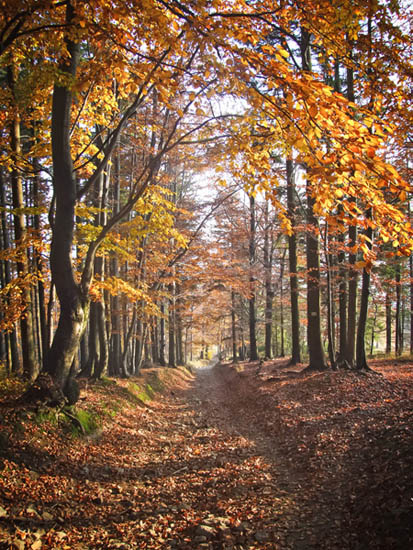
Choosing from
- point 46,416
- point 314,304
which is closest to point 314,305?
point 314,304

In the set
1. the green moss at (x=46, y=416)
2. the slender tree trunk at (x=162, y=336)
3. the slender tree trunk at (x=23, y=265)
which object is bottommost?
the slender tree trunk at (x=162, y=336)

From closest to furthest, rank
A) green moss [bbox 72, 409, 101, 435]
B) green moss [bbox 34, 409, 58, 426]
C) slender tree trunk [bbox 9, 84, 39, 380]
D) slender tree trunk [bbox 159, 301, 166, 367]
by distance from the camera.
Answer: green moss [bbox 34, 409, 58, 426]
green moss [bbox 72, 409, 101, 435]
slender tree trunk [bbox 9, 84, 39, 380]
slender tree trunk [bbox 159, 301, 166, 367]

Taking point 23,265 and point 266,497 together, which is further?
point 23,265

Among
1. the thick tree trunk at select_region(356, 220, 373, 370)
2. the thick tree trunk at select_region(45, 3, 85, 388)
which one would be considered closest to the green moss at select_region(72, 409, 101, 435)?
the thick tree trunk at select_region(45, 3, 85, 388)

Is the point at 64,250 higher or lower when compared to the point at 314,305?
higher

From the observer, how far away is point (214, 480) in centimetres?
521

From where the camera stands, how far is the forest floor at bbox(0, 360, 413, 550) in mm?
3629

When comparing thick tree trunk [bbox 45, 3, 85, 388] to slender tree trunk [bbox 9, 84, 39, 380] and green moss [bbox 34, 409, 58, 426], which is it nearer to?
green moss [bbox 34, 409, 58, 426]

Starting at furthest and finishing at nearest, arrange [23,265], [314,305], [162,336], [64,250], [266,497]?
[162,336] < [314,305] < [23,265] < [64,250] < [266,497]

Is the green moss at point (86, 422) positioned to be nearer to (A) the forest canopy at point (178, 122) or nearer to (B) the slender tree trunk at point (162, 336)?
(A) the forest canopy at point (178, 122)

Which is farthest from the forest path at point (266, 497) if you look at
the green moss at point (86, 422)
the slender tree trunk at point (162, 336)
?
the slender tree trunk at point (162, 336)

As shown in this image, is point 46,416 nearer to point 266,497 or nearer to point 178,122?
point 266,497

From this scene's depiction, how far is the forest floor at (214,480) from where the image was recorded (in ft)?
11.9

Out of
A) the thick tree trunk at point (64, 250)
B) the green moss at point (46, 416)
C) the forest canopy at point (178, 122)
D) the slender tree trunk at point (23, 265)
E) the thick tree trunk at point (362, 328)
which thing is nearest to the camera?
the forest canopy at point (178, 122)
